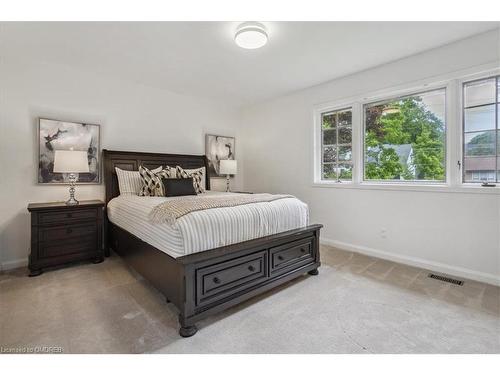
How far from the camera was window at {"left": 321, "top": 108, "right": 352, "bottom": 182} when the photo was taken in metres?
3.68

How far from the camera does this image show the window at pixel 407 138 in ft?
9.49

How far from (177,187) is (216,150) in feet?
5.50

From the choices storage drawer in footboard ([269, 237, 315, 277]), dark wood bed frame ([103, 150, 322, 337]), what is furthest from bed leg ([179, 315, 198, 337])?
storage drawer in footboard ([269, 237, 315, 277])

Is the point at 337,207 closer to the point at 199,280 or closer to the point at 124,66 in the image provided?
the point at 199,280

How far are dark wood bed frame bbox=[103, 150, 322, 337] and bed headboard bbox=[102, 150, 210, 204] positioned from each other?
82 cm

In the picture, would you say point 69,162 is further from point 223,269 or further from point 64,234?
point 223,269

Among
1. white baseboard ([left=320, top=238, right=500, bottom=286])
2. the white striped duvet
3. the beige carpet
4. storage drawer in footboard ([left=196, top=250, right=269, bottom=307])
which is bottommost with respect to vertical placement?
the beige carpet

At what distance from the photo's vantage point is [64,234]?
2838mm

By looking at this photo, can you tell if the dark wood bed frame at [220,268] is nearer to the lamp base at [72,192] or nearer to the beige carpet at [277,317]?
the beige carpet at [277,317]

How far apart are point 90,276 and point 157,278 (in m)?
1.14

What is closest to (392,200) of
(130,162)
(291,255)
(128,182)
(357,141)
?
(357,141)

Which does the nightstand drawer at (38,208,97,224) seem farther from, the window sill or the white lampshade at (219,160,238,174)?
the window sill

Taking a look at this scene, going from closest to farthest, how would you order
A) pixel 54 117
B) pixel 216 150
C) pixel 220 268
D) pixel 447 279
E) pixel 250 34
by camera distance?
pixel 220 268 < pixel 250 34 < pixel 447 279 < pixel 54 117 < pixel 216 150

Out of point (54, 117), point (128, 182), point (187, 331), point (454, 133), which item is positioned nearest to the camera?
point (187, 331)
